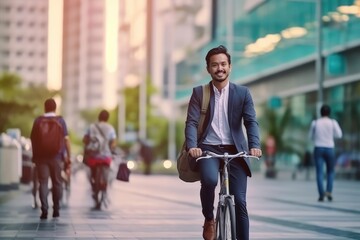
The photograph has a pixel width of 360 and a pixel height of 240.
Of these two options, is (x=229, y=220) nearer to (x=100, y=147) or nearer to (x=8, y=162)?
(x=100, y=147)

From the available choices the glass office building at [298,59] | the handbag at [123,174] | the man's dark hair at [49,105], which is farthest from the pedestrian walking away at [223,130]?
the glass office building at [298,59]

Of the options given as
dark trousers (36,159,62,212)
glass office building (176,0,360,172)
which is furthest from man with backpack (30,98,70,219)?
glass office building (176,0,360,172)

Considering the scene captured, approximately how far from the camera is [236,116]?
8742mm

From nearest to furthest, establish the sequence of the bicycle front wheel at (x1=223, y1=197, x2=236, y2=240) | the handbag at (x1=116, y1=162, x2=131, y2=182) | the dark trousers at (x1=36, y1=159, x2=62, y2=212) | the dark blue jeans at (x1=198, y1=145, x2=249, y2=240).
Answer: the bicycle front wheel at (x1=223, y1=197, x2=236, y2=240) → the dark blue jeans at (x1=198, y1=145, x2=249, y2=240) → the dark trousers at (x1=36, y1=159, x2=62, y2=212) → the handbag at (x1=116, y1=162, x2=131, y2=182)

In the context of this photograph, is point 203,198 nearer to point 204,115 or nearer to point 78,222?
point 204,115

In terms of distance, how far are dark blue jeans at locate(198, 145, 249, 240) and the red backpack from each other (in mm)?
6505

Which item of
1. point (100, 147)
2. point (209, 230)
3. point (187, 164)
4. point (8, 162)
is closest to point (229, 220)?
point (209, 230)

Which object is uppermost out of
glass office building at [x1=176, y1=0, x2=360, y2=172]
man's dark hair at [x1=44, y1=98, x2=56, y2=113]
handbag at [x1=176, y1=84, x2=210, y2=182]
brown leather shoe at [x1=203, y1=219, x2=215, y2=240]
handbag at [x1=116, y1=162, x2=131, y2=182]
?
glass office building at [x1=176, y1=0, x2=360, y2=172]

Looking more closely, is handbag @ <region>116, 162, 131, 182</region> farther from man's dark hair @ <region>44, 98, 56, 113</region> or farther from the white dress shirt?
the white dress shirt

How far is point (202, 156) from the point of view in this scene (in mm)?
8562

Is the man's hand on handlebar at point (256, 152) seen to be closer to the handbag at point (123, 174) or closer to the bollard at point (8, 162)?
the handbag at point (123, 174)

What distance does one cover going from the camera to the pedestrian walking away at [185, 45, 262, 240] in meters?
8.64

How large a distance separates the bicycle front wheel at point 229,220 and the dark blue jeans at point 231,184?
203 mm

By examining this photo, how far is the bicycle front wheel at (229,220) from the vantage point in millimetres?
8375
